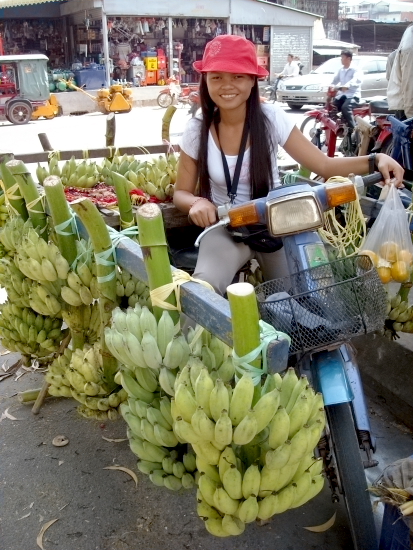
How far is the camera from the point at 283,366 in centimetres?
137

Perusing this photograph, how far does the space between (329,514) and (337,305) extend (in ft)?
3.54

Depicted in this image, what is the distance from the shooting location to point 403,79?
657 cm

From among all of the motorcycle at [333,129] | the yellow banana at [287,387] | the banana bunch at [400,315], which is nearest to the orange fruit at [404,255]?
the banana bunch at [400,315]

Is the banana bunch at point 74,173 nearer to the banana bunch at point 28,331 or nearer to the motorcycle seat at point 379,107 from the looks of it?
the banana bunch at point 28,331

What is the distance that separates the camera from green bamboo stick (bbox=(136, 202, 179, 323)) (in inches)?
60.4

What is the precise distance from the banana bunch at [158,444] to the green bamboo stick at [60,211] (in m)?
0.81

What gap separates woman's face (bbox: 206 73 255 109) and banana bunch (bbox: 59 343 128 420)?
1.21 metres

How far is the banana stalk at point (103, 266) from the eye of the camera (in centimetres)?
187

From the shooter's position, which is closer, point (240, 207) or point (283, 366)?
point (283, 366)

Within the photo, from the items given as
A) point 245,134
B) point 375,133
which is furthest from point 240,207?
point 375,133

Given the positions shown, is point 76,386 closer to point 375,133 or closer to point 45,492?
point 45,492

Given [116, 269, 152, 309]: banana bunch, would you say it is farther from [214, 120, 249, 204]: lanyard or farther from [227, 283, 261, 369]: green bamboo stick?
[227, 283, 261, 369]: green bamboo stick

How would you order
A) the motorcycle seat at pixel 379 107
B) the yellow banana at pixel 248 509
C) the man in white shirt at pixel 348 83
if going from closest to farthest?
1. the yellow banana at pixel 248 509
2. the motorcycle seat at pixel 379 107
3. the man in white shirt at pixel 348 83

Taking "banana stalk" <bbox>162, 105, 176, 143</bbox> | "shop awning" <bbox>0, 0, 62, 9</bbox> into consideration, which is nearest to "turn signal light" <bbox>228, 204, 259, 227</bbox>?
"banana stalk" <bbox>162, 105, 176, 143</bbox>
